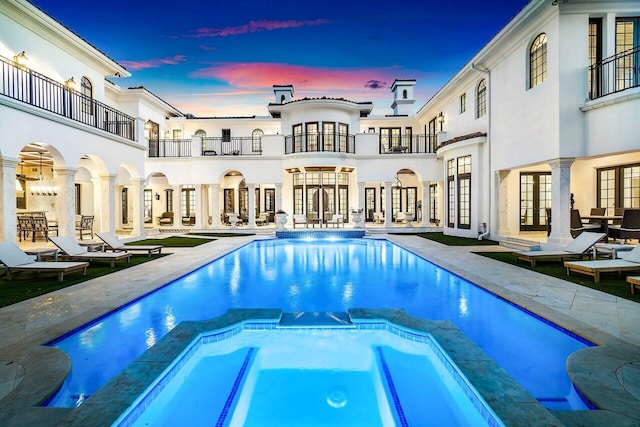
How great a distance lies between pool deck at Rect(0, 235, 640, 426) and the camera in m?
3.01

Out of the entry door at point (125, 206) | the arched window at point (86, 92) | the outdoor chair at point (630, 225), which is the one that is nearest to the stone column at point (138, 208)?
the arched window at point (86, 92)

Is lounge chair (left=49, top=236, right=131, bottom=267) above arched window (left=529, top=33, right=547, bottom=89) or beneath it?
beneath

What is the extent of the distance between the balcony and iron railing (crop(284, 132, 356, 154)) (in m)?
9.00

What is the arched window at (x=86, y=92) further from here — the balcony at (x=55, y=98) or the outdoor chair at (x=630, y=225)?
the outdoor chair at (x=630, y=225)

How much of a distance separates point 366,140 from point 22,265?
57.1 ft

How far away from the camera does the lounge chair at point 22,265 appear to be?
819cm

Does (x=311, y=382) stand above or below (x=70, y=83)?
below

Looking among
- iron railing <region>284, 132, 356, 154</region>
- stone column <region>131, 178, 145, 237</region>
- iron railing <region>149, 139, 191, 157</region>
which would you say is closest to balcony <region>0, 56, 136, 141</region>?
stone column <region>131, 178, 145, 237</region>

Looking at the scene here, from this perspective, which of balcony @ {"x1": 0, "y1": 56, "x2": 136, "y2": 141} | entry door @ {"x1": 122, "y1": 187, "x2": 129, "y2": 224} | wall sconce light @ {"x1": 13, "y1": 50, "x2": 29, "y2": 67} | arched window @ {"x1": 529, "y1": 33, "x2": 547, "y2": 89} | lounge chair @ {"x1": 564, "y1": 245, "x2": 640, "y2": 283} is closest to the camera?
lounge chair @ {"x1": 564, "y1": 245, "x2": 640, "y2": 283}

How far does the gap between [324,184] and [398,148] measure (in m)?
5.41

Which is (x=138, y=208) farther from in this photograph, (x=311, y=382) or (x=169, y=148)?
(x=311, y=382)

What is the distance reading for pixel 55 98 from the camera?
523 inches

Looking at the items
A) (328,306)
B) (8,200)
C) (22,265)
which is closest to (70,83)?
(8,200)

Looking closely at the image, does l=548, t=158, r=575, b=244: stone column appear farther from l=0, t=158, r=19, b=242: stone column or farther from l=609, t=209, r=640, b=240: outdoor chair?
l=0, t=158, r=19, b=242: stone column
